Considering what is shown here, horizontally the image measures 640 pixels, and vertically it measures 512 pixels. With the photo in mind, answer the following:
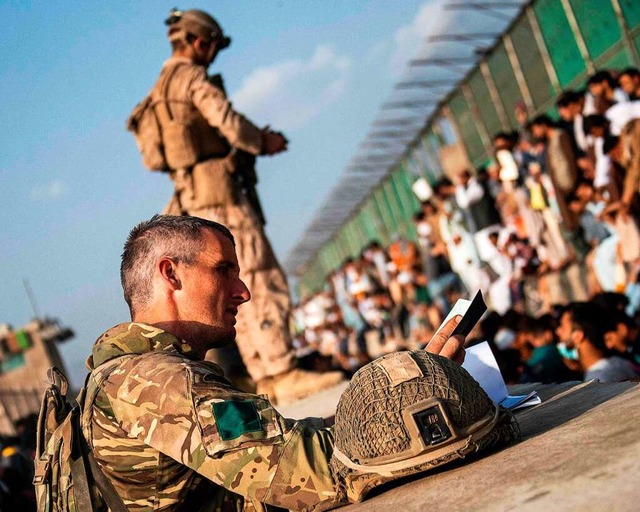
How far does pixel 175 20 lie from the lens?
6.19 meters

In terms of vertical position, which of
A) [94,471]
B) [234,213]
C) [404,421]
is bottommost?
[404,421]

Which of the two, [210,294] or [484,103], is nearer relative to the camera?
[210,294]

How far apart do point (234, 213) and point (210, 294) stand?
363 centimetres

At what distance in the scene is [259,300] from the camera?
6.16 meters

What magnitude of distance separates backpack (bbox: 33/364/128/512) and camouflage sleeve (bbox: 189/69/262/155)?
3.46m

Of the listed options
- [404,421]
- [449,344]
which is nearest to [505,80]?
[449,344]

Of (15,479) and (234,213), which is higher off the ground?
(234,213)

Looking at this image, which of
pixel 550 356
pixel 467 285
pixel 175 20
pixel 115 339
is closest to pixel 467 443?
pixel 115 339

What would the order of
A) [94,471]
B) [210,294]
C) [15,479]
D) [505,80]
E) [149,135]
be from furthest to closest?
[505,80]
[15,479]
[149,135]
[210,294]
[94,471]

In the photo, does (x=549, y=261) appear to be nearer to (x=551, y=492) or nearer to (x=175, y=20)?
(x=175, y=20)

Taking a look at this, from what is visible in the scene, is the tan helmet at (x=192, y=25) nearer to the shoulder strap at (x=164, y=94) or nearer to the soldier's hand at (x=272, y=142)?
the shoulder strap at (x=164, y=94)

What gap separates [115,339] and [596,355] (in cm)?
354

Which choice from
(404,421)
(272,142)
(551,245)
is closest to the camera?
(404,421)

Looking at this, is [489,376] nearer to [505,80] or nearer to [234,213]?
[234,213]
